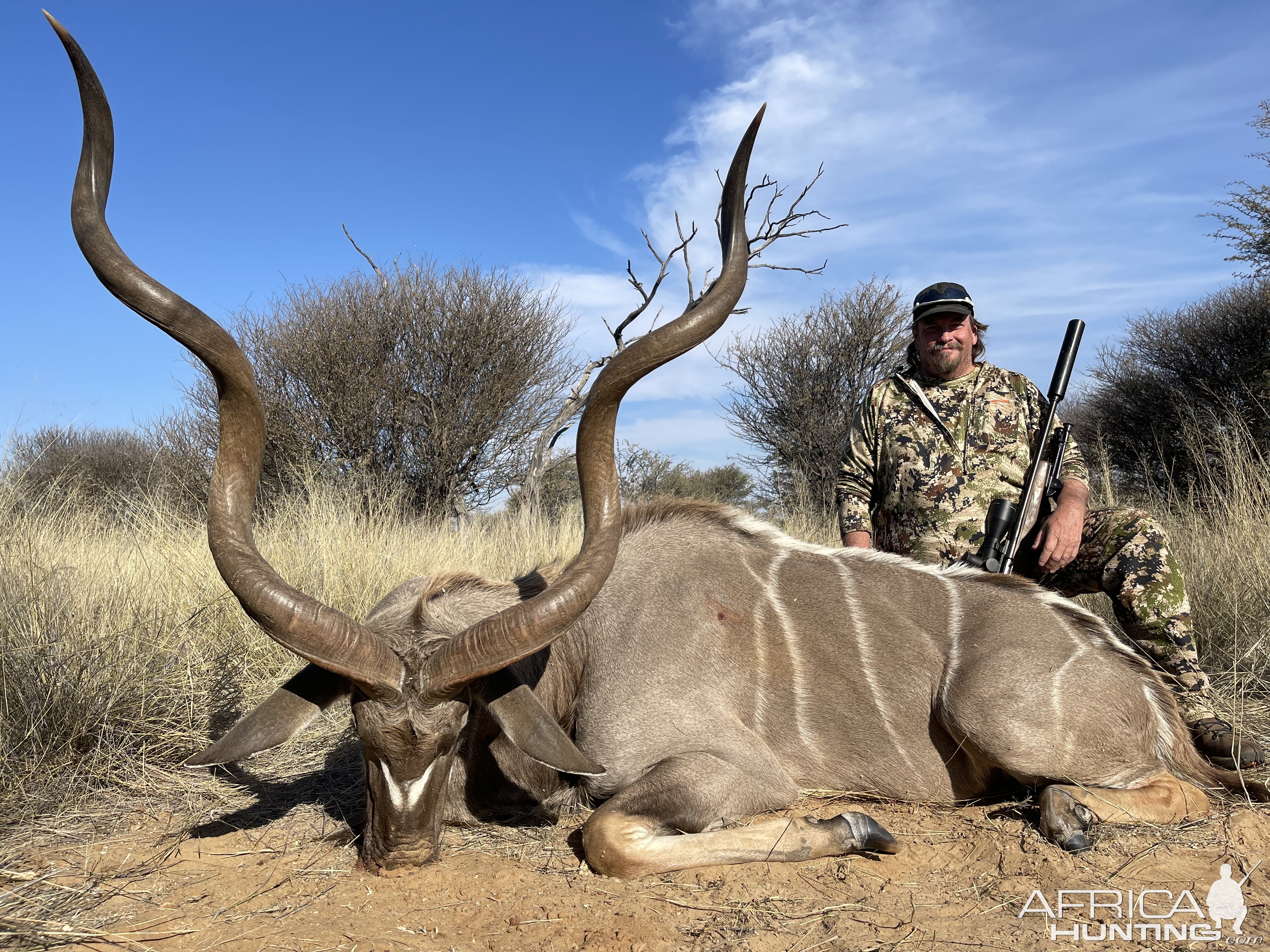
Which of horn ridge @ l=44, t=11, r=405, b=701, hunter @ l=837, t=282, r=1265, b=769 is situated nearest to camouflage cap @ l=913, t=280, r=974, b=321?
hunter @ l=837, t=282, r=1265, b=769

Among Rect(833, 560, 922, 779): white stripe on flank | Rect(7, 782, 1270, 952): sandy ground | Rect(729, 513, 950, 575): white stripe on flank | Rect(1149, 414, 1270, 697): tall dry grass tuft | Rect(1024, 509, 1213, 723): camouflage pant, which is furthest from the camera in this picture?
Rect(1149, 414, 1270, 697): tall dry grass tuft

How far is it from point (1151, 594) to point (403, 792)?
343 cm

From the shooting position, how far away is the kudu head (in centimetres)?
292

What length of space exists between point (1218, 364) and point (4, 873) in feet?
62.7

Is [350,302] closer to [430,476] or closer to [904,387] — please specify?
[430,476]

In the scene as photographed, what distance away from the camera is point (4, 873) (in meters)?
2.85

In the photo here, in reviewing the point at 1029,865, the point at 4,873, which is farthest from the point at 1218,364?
the point at 4,873

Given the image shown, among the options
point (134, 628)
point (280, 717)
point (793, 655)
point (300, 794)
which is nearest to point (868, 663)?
point (793, 655)

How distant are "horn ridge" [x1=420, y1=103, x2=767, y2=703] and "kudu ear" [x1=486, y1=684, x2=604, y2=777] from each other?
0.19m

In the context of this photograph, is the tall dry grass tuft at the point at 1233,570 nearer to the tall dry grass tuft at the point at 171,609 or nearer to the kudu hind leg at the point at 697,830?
the tall dry grass tuft at the point at 171,609

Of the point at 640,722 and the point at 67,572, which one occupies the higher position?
the point at 67,572

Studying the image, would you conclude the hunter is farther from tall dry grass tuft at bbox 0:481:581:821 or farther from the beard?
tall dry grass tuft at bbox 0:481:581:821

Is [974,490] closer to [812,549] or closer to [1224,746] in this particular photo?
[812,549]

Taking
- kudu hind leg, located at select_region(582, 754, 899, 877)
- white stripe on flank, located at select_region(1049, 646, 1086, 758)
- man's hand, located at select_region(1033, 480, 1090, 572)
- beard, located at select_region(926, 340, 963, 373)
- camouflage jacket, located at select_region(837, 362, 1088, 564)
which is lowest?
kudu hind leg, located at select_region(582, 754, 899, 877)
